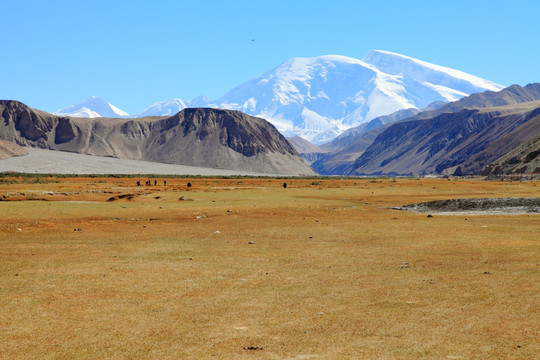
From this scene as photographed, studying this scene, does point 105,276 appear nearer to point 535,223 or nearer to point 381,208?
point 535,223

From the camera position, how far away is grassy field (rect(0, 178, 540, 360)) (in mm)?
11055

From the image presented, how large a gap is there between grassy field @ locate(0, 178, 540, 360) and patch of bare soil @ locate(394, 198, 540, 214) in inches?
494

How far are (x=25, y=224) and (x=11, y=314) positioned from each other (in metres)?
19.2

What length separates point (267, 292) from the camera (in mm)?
15781

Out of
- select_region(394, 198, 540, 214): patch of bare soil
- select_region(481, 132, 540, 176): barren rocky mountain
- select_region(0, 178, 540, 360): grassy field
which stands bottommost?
select_region(0, 178, 540, 360): grassy field

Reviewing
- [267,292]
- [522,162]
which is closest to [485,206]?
[267,292]

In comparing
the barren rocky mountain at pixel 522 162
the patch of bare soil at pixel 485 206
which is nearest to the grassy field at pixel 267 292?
the patch of bare soil at pixel 485 206

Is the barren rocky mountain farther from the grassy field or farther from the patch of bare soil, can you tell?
the grassy field

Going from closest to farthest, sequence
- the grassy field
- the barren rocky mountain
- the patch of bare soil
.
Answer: the grassy field < the patch of bare soil < the barren rocky mountain

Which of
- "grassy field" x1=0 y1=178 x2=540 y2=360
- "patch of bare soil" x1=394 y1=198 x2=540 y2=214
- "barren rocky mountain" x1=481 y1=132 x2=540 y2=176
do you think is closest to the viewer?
"grassy field" x1=0 y1=178 x2=540 y2=360

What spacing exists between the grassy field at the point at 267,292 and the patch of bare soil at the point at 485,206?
12.6 m

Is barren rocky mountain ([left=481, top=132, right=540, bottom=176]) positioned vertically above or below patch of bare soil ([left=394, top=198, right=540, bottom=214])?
above

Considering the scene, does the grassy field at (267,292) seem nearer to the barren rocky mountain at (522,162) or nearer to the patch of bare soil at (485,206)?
the patch of bare soil at (485,206)

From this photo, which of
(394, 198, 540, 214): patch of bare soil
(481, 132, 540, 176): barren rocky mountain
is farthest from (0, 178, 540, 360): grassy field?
(481, 132, 540, 176): barren rocky mountain
